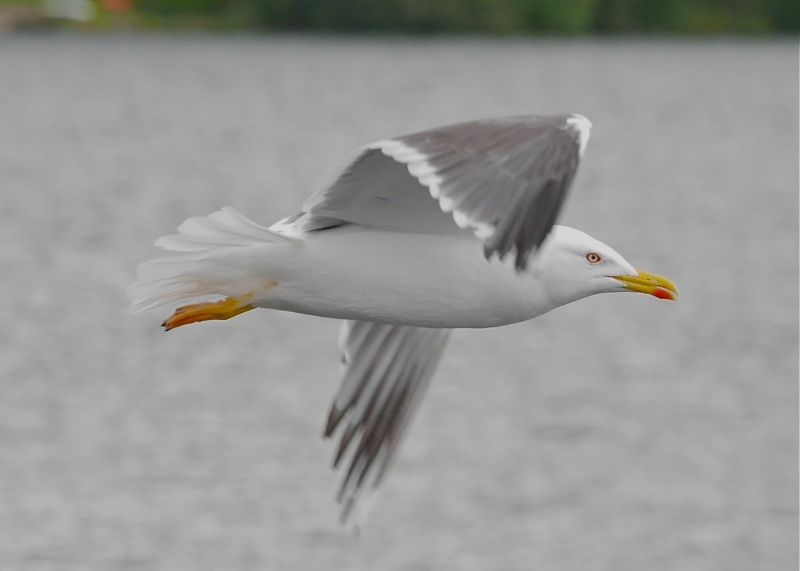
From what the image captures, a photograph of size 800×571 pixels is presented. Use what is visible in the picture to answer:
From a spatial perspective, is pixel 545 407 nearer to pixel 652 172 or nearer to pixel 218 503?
pixel 218 503

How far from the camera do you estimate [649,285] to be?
267 inches

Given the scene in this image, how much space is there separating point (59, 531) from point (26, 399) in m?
4.46

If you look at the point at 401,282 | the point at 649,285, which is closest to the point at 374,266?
the point at 401,282

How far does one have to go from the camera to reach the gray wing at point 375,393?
24.9 feet

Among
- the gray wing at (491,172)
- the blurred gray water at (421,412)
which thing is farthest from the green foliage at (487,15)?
the gray wing at (491,172)

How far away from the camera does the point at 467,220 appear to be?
5.39m

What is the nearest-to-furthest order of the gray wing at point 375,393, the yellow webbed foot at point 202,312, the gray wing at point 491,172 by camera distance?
1. the gray wing at point 491,172
2. the yellow webbed foot at point 202,312
3. the gray wing at point 375,393

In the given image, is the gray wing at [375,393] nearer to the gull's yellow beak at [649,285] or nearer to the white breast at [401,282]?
the white breast at [401,282]

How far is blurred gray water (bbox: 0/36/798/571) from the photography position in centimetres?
1734

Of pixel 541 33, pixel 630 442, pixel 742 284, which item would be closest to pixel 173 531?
pixel 630 442

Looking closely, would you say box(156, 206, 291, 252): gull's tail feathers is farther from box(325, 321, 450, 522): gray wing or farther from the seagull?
box(325, 321, 450, 522): gray wing

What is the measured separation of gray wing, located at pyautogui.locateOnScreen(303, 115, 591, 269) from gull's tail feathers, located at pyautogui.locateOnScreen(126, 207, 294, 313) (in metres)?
0.36

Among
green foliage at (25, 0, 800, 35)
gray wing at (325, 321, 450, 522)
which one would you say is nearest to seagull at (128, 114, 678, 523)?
gray wing at (325, 321, 450, 522)

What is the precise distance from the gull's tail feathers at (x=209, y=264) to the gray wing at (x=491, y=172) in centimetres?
36
